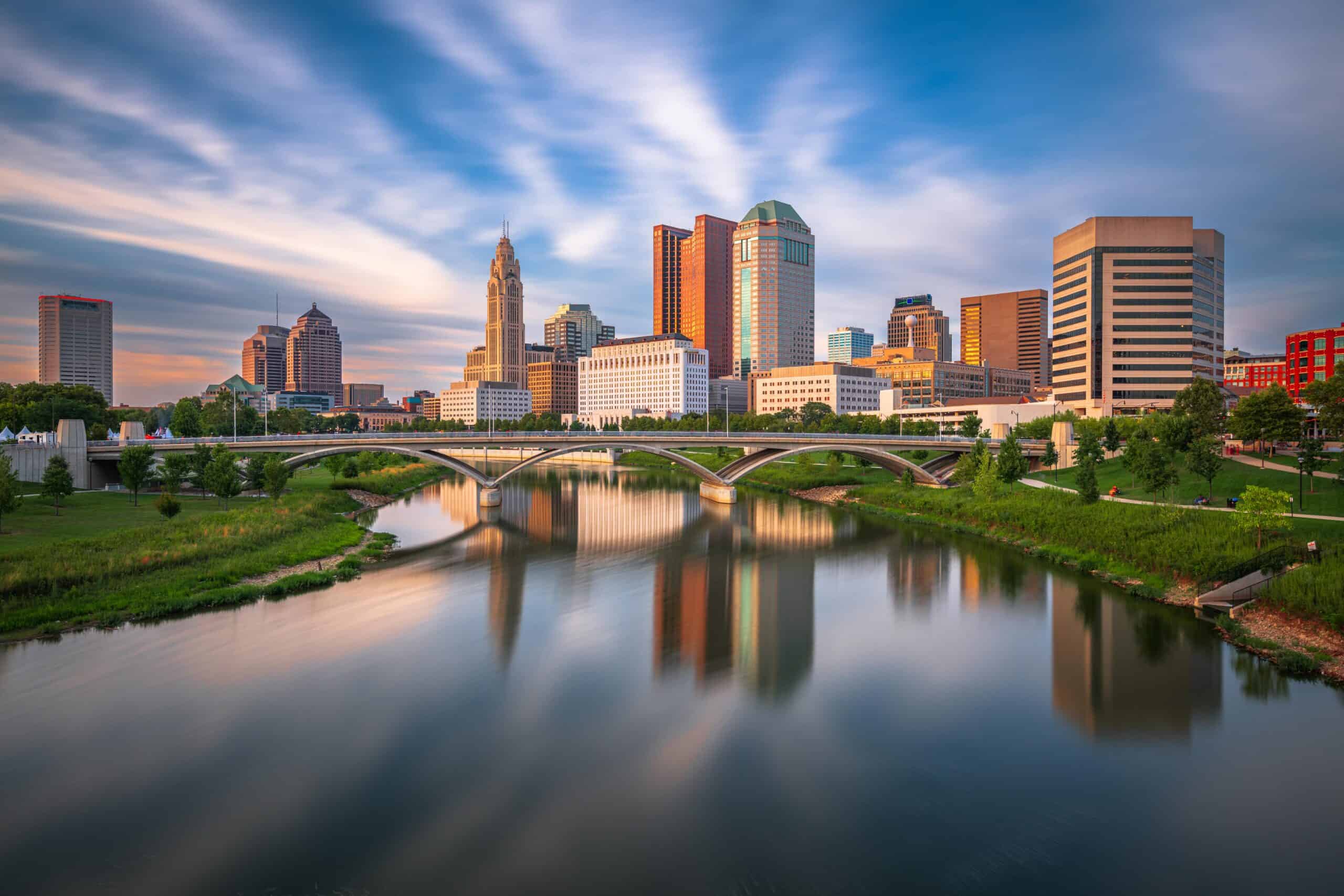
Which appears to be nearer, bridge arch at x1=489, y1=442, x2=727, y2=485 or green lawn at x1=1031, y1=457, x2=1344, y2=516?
green lawn at x1=1031, y1=457, x2=1344, y2=516

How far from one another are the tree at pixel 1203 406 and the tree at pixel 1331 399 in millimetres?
6799

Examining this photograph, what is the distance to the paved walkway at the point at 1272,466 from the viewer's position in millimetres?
37750

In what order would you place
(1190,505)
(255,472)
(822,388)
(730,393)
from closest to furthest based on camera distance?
1. (1190,505)
2. (255,472)
3. (822,388)
4. (730,393)

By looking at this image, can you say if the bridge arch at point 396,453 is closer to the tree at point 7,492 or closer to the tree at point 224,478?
the tree at point 224,478

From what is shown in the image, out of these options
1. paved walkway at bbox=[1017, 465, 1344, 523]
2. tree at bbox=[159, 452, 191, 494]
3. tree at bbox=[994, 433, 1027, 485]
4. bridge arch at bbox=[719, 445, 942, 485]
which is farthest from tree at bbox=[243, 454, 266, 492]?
paved walkway at bbox=[1017, 465, 1344, 523]

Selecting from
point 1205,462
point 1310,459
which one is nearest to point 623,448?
point 1205,462

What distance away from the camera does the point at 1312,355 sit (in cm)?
8275

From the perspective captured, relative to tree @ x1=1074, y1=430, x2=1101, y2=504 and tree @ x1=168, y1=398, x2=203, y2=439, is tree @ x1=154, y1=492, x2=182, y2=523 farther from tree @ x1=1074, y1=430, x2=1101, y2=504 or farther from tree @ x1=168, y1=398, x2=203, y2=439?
tree @ x1=168, y1=398, x2=203, y2=439

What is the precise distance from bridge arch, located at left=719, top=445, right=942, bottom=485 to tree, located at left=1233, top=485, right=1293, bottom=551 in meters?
33.2

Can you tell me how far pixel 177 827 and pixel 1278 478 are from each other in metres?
47.7

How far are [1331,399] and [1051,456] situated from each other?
18924mm

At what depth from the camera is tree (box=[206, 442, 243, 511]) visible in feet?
129

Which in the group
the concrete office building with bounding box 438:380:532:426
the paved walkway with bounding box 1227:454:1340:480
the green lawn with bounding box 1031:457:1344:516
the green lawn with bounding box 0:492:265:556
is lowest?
the green lawn with bounding box 0:492:265:556

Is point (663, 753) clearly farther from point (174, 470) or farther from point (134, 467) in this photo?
point (174, 470)
